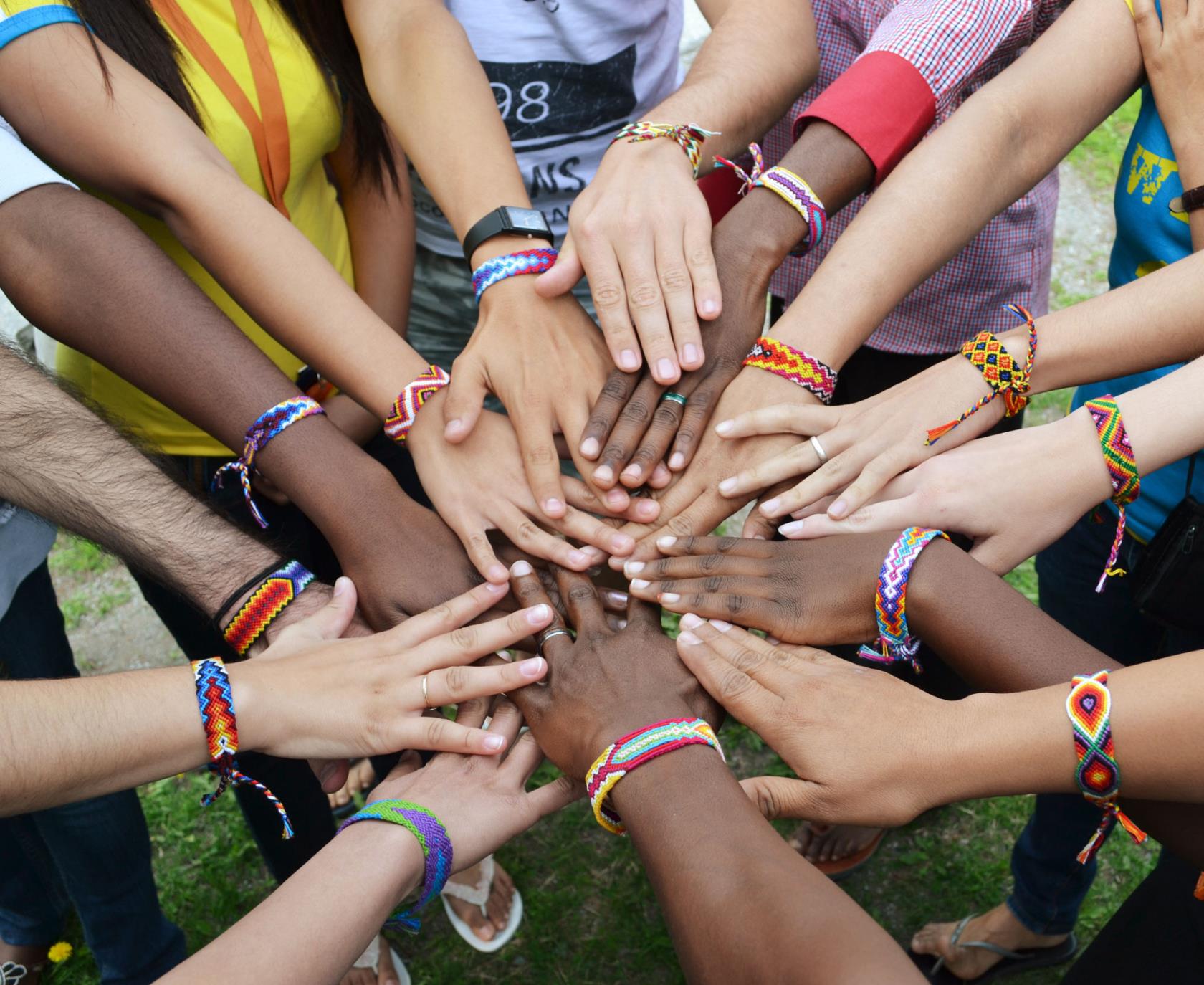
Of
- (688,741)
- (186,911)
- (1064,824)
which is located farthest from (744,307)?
(186,911)

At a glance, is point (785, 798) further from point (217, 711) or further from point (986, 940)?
point (986, 940)

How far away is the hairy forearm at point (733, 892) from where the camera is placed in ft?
3.72

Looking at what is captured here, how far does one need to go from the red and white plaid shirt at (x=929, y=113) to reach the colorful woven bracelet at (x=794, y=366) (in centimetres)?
46

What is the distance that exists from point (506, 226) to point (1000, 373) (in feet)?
3.37

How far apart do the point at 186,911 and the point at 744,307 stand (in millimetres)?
2387

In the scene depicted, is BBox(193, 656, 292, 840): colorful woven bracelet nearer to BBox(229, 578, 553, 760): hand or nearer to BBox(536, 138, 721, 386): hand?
BBox(229, 578, 553, 760): hand

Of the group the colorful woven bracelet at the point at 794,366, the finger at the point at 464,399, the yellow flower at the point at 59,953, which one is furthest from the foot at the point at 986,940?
the yellow flower at the point at 59,953

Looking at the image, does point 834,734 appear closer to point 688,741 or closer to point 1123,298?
point 688,741

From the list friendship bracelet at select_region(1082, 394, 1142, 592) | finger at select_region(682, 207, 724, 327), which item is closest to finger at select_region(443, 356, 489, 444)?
finger at select_region(682, 207, 724, 327)

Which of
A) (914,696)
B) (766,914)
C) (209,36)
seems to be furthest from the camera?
(209,36)

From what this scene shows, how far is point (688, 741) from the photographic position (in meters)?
1.49

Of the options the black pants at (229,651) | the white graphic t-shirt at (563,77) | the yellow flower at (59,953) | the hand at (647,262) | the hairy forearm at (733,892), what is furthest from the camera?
the yellow flower at (59,953)

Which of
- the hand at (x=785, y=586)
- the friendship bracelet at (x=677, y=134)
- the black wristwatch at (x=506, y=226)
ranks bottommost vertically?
the hand at (x=785, y=586)

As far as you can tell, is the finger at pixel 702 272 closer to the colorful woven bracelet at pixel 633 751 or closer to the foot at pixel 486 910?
the colorful woven bracelet at pixel 633 751
